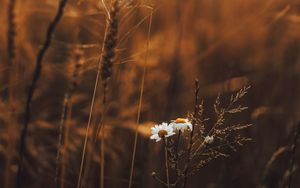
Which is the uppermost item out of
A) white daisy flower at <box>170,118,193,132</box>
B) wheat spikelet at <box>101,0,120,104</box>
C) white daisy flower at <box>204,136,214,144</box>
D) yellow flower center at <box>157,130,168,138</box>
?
wheat spikelet at <box>101,0,120,104</box>

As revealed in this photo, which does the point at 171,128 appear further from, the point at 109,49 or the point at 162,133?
the point at 109,49

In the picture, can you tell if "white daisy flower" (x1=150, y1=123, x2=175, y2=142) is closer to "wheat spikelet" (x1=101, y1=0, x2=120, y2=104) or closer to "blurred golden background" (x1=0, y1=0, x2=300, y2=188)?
"blurred golden background" (x1=0, y1=0, x2=300, y2=188)

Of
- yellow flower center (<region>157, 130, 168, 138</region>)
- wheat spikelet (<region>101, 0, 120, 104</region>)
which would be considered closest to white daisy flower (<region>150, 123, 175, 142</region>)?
yellow flower center (<region>157, 130, 168, 138</region>)

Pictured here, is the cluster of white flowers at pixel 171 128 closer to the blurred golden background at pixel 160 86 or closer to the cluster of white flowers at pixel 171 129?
the cluster of white flowers at pixel 171 129

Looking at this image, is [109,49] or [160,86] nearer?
[109,49]

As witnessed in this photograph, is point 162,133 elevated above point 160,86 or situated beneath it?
situated beneath

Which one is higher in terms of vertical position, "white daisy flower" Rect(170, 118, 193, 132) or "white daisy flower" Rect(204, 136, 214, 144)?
"white daisy flower" Rect(170, 118, 193, 132)

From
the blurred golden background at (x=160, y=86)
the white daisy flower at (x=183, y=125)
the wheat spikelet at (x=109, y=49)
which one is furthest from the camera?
the blurred golden background at (x=160, y=86)

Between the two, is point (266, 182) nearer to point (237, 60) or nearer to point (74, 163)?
point (74, 163)

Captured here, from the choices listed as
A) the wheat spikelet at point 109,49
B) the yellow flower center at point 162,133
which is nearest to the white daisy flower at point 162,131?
the yellow flower center at point 162,133

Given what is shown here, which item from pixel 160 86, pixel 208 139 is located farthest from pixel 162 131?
pixel 160 86

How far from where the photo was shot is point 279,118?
8.13 ft

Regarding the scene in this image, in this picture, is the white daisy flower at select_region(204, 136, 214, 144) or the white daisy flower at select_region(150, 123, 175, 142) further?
the white daisy flower at select_region(150, 123, 175, 142)

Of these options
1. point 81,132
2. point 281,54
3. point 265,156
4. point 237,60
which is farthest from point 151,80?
point 281,54
